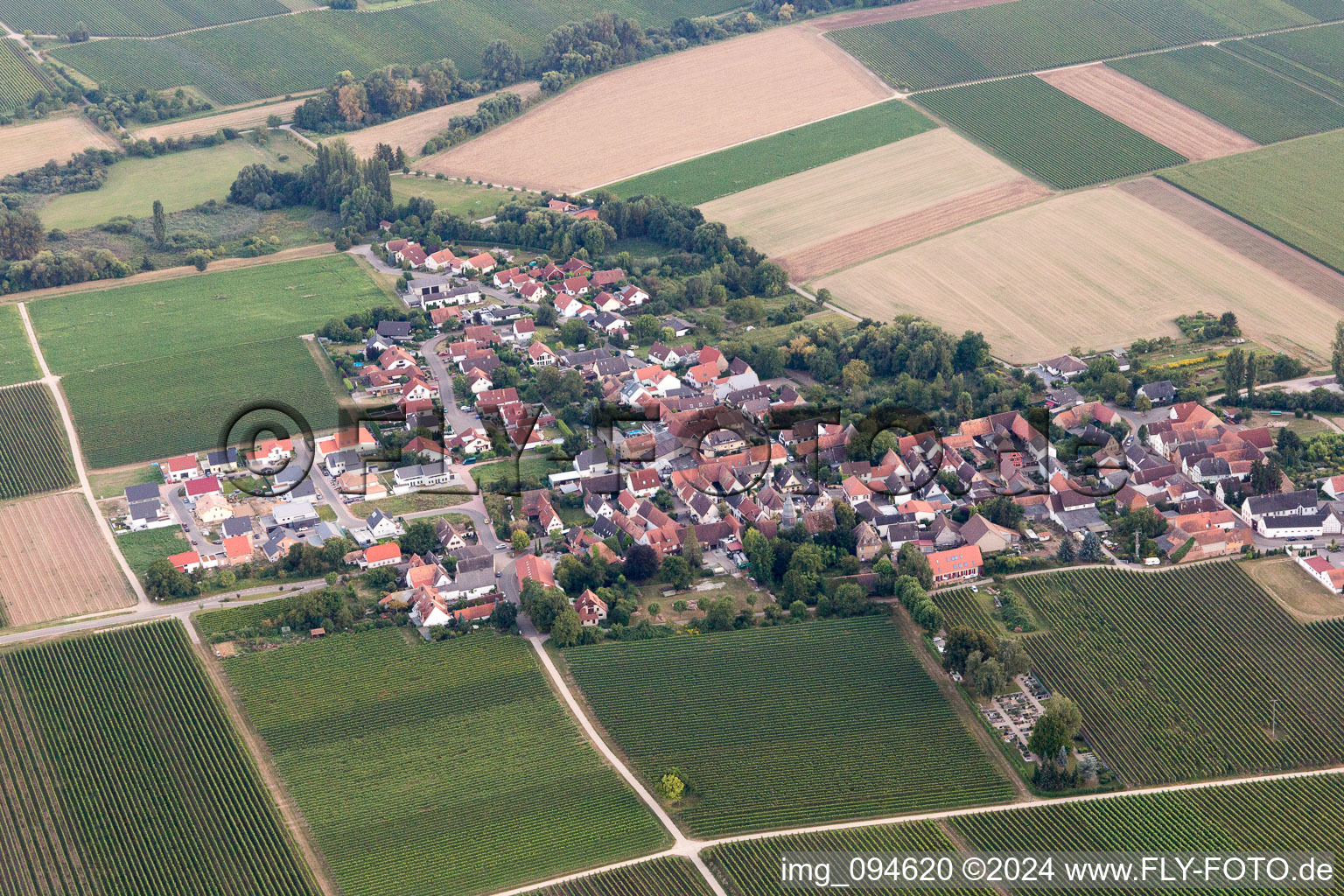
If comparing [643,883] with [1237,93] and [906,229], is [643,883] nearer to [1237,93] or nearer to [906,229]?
[906,229]

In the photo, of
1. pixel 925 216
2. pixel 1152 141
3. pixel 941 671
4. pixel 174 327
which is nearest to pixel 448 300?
pixel 174 327

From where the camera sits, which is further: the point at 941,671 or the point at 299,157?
the point at 299,157

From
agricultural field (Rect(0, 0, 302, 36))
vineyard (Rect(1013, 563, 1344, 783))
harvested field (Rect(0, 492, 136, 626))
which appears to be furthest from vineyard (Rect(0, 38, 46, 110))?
vineyard (Rect(1013, 563, 1344, 783))

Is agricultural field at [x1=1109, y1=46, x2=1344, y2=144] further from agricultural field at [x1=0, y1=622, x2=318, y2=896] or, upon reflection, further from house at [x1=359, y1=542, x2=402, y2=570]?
agricultural field at [x1=0, y1=622, x2=318, y2=896]

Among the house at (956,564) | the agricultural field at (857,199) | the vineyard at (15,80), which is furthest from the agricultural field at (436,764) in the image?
the vineyard at (15,80)

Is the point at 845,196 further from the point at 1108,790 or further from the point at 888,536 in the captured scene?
the point at 1108,790

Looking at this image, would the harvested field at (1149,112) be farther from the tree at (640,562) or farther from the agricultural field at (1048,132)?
the tree at (640,562)
